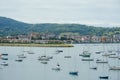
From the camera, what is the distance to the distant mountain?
500ft

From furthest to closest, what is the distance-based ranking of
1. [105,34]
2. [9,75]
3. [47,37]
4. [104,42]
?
[105,34] < [104,42] < [47,37] < [9,75]

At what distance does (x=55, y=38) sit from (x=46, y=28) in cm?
3454

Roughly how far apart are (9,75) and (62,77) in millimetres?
6227

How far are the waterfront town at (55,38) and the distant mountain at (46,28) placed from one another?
7.32 metres

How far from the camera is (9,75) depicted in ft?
134

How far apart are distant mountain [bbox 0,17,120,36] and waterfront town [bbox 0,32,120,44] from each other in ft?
24.0

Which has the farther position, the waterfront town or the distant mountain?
the distant mountain

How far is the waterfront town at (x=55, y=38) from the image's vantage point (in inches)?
4788

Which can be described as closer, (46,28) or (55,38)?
(55,38)

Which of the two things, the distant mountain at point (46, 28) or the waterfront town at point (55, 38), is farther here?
the distant mountain at point (46, 28)

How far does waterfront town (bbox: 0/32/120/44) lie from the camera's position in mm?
121625

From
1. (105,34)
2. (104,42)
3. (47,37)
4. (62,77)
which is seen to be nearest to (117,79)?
(62,77)

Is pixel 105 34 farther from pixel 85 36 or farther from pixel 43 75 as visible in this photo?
pixel 43 75

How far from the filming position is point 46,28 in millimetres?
159125
